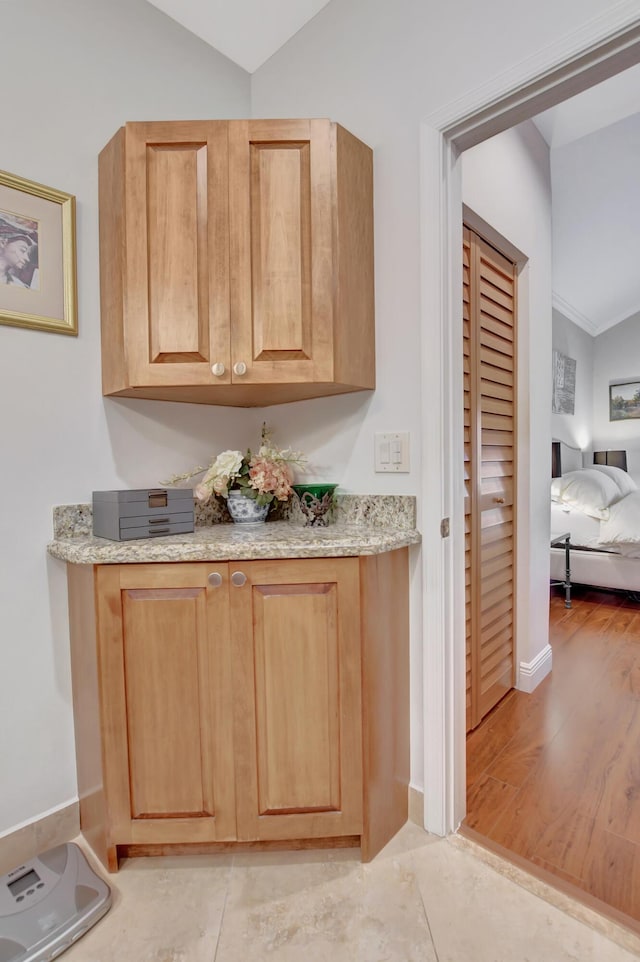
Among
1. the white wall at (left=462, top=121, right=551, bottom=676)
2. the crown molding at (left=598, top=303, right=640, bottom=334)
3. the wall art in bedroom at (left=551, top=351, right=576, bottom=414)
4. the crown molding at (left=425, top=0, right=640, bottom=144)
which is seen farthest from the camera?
the crown molding at (left=598, top=303, right=640, bottom=334)

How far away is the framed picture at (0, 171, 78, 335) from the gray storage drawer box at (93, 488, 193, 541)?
0.54 metres

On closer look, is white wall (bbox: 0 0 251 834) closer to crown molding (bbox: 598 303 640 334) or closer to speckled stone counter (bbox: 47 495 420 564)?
speckled stone counter (bbox: 47 495 420 564)

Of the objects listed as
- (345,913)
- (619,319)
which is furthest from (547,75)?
(619,319)

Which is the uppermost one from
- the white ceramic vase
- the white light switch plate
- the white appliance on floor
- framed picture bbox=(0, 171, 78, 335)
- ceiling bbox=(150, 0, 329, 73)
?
ceiling bbox=(150, 0, 329, 73)

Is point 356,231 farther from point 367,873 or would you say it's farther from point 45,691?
point 367,873

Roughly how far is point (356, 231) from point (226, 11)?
38.0 inches

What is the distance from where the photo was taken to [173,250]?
1.36 metres

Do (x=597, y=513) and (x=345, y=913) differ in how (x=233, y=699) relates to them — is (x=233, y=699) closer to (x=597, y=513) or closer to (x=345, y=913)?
(x=345, y=913)

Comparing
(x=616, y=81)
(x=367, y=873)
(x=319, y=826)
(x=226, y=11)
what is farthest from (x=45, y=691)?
(x=616, y=81)

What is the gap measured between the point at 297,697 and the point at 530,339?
1.98 m

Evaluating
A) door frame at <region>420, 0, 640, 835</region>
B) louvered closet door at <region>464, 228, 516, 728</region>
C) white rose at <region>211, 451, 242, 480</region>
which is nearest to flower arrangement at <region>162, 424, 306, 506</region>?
white rose at <region>211, 451, 242, 480</region>

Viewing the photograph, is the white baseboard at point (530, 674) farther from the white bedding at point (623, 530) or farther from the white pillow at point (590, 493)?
the white pillow at point (590, 493)

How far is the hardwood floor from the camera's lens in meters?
1.33

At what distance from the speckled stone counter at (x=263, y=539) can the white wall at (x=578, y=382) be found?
4351 millimetres
